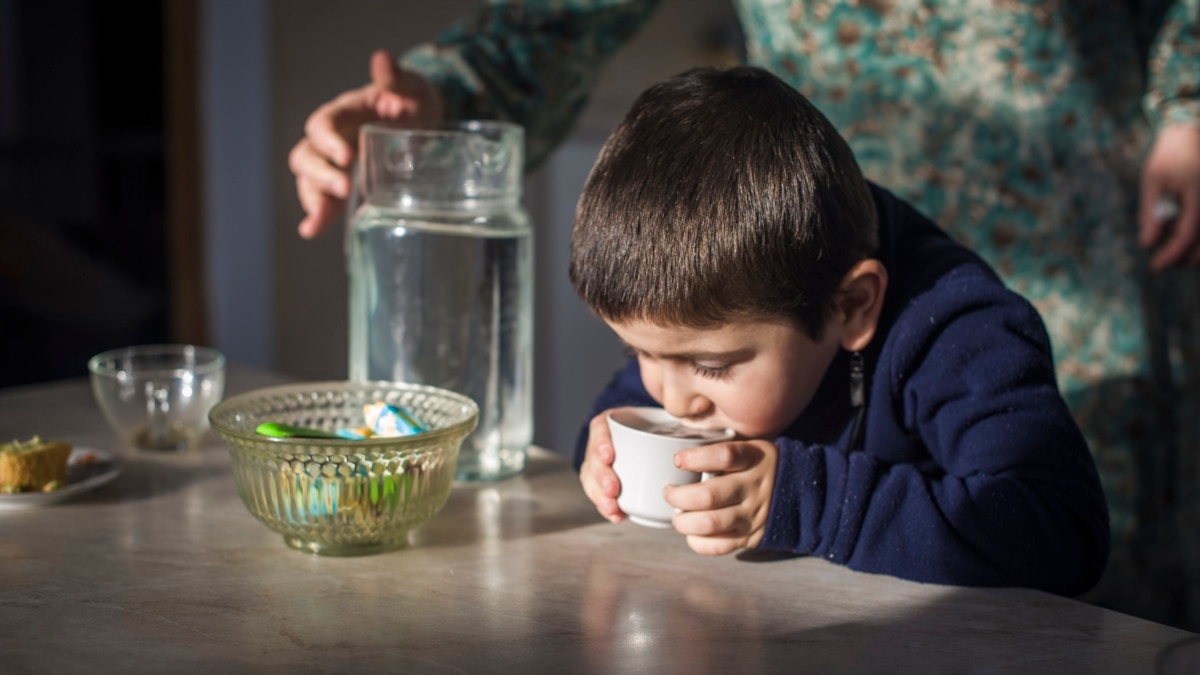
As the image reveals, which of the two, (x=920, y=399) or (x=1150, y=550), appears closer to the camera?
(x=920, y=399)

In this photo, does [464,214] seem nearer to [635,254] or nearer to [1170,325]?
[635,254]

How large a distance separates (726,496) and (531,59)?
0.71m

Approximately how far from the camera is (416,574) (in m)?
0.78

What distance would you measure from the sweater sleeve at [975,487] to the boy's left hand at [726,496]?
0.01 meters

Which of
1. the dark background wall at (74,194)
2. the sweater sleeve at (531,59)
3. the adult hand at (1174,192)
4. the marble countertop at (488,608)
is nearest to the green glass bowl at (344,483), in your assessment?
the marble countertop at (488,608)

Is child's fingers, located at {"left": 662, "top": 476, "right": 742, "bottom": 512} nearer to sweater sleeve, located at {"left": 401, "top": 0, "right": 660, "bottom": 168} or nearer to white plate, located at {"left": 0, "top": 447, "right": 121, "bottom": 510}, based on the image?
white plate, located at {"left": 0, "top": 447, "right": 121, "bottom": 510}

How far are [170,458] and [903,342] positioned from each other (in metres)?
0.66

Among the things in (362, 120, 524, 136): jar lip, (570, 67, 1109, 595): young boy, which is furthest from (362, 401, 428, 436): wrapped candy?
(362, 120, 524, 136): jar lip

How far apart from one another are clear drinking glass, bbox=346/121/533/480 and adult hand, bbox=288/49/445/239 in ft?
0.12

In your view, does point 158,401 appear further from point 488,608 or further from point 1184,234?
point 1184,234

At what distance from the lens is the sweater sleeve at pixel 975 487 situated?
780 millimetres

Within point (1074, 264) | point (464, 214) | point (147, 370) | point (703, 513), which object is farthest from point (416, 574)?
point (1074, 264)

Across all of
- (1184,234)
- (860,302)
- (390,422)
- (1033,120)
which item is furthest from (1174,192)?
(390,422)

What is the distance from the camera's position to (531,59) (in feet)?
4.35
